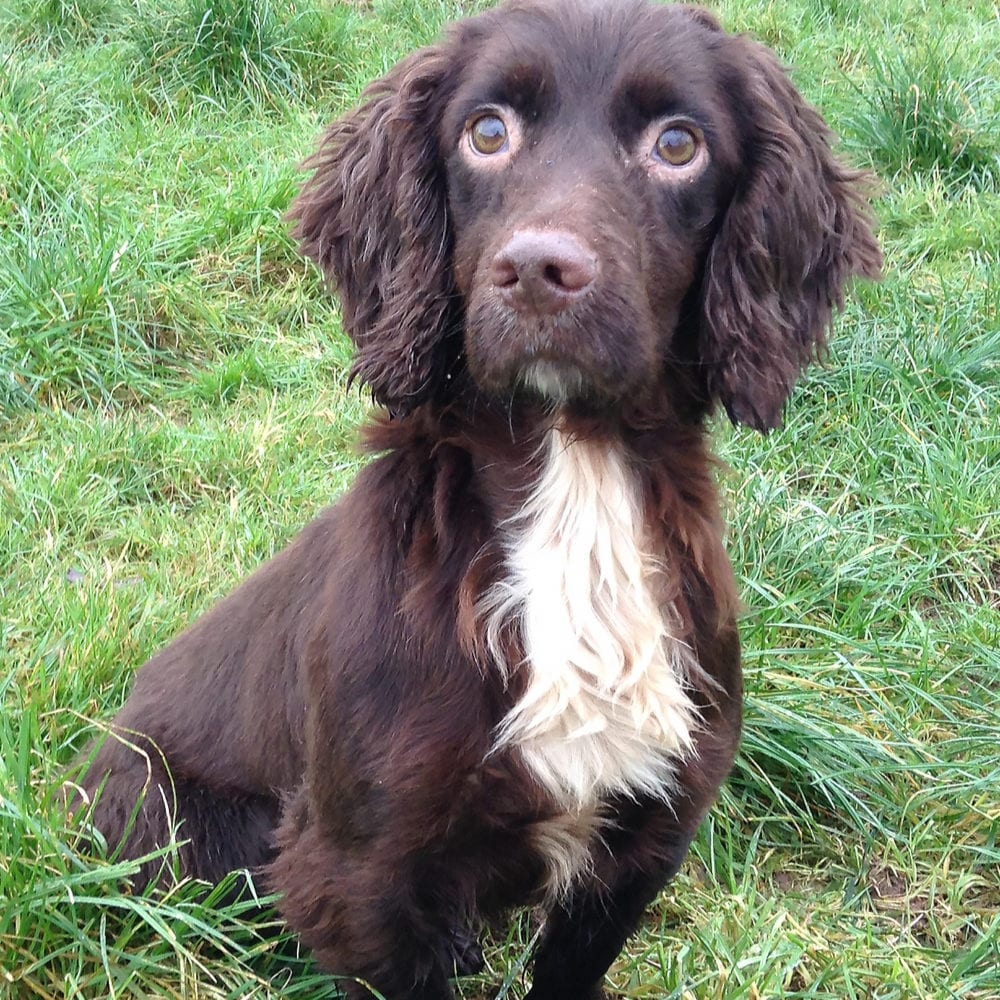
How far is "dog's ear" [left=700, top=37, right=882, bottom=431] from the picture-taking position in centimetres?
214

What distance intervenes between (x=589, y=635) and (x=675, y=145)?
2.72 feet

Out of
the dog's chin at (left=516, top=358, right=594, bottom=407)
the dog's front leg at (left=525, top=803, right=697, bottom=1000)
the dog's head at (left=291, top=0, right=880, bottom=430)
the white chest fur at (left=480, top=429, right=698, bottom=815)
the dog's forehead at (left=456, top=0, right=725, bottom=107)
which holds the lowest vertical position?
the dog's front leg at (left=525, top=803, right=697, bottom=1000)

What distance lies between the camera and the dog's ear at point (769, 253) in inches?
84.4

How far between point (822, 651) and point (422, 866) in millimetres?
1503

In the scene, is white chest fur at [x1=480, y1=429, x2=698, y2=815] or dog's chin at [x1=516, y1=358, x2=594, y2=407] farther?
white chest fur at [x1=480, y1=429, x2=698, y2=815]

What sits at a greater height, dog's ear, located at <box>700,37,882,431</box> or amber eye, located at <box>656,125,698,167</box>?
amber eye, located at <box>656,125,698,167</box>

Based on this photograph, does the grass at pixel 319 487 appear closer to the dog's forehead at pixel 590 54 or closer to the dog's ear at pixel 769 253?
the dog's ear at pixel 769 253

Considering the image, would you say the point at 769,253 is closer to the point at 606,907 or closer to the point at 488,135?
the point at 488,135

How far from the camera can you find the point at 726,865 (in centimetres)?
285

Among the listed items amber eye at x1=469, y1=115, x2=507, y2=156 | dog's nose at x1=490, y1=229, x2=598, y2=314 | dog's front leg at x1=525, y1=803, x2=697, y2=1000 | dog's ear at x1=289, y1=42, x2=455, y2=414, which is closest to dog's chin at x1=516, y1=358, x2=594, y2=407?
dog's nose at x1=490, y1=229, x2=598, y2=314

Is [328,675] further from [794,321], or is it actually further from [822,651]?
[822,651]

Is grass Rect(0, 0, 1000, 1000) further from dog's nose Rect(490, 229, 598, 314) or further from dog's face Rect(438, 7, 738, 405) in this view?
dog's nose Rect(490, 229, 598, 314)

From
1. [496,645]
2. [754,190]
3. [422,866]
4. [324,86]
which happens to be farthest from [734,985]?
[324,86]

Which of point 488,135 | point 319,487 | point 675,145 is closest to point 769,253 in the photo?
point 675,145
